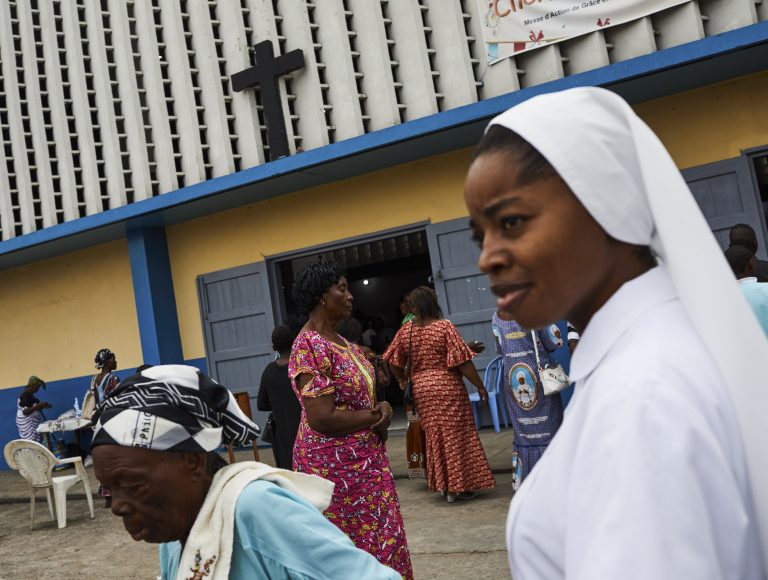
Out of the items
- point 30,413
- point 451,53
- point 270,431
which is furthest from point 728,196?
point 30,413

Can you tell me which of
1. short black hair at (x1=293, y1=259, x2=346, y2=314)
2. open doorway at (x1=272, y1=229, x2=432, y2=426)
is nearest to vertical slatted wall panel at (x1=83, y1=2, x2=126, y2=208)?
open doorway at (x1=272, y1=229, x2=432, y2=426)

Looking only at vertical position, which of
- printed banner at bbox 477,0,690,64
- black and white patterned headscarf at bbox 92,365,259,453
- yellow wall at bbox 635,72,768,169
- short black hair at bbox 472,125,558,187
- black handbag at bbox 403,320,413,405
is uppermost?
printed banner at bbox 477,0,690,64

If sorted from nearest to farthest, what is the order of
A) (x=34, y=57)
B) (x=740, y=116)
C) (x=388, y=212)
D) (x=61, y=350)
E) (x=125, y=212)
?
(x=740, y=116) → (x=388, y=212) → (x=125, y=212) → (x=34, y=57) → (x=61, y=350)

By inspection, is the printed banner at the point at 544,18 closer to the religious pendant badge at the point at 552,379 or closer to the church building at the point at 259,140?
the church building at the point at 259,140

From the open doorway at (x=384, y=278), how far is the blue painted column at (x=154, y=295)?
2582 millimetres

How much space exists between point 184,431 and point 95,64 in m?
10.9

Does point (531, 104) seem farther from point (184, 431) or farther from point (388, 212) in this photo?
point (388, 212)

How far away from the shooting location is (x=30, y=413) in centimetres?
1230

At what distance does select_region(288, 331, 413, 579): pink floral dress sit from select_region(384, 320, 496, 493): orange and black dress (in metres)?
2.87

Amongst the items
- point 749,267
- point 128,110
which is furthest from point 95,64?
point 749,267

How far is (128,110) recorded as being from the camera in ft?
37.1

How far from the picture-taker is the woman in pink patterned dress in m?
3.49

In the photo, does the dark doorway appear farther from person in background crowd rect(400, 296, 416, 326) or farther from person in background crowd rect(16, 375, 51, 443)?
person in background crowd rect(400, 296, 416, 326)

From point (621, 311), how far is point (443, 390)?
568 cm
